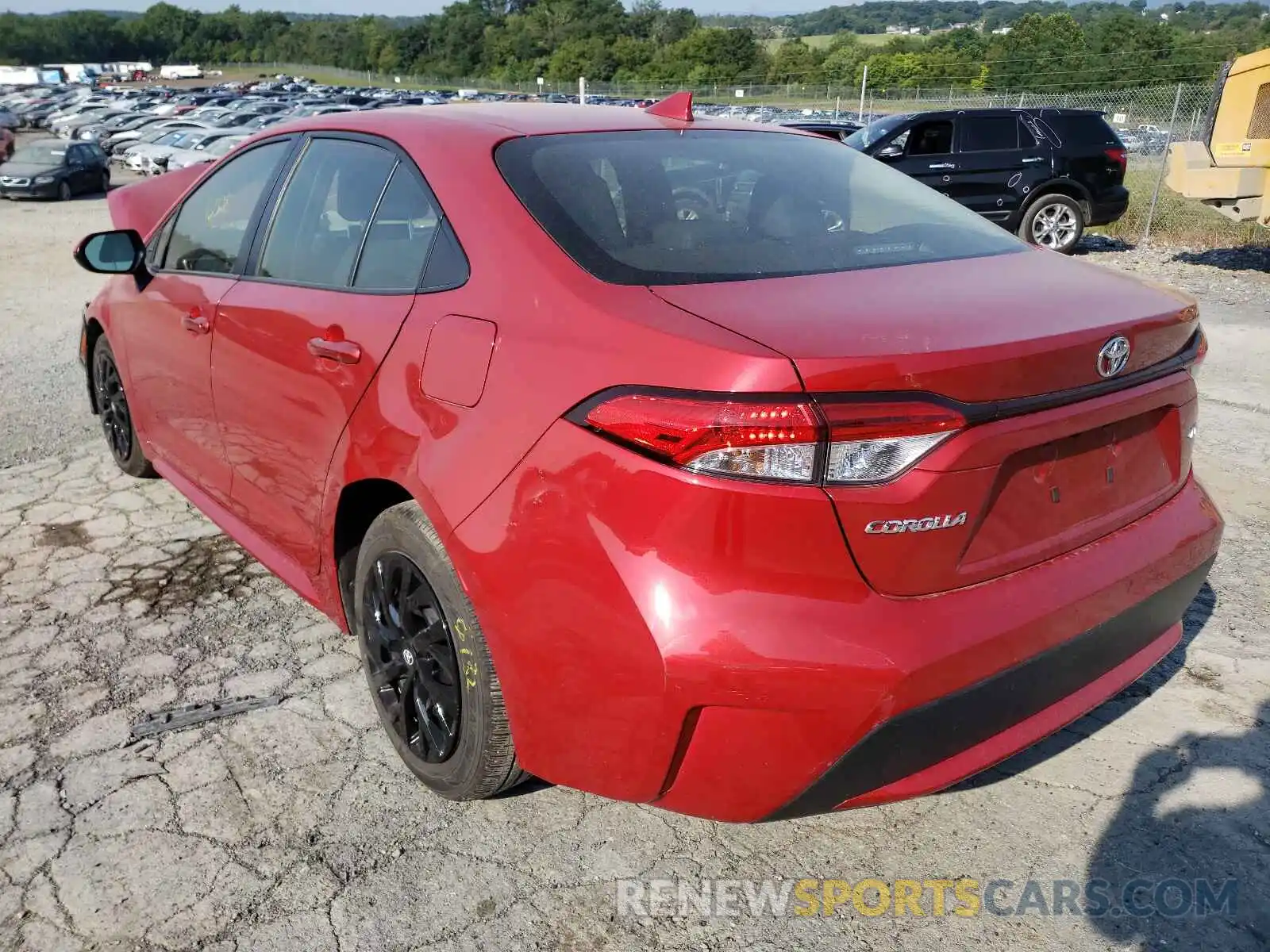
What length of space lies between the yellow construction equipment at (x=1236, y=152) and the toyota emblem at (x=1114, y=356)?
10.9m

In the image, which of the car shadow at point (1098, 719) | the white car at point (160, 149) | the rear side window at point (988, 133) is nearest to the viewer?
the car shadow at point (1098, 719)

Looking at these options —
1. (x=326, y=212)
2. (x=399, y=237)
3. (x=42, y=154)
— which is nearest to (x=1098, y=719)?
(x=399, y=237)

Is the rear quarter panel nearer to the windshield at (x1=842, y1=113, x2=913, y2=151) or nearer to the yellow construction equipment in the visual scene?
the yellow construction equipment

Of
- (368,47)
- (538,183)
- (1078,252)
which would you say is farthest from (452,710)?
(368,47)

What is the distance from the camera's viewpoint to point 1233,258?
509 inches

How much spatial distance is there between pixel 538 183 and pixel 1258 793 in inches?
93.7

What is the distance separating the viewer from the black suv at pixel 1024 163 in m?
12.9

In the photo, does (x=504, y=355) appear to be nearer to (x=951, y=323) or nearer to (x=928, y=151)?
(x=951, y=323)

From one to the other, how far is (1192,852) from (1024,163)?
12.2 meters

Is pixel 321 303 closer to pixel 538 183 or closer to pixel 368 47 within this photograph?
pixel 538 183

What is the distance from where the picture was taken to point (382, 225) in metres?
2.66

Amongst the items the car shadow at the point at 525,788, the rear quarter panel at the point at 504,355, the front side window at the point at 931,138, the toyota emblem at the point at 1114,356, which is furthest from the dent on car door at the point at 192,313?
the front side window at the point at 931,138

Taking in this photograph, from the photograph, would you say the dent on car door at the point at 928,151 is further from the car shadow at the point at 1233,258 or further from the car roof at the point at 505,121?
the car roof at the point at 505,121

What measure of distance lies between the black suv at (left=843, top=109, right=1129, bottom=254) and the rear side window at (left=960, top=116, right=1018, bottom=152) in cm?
1
